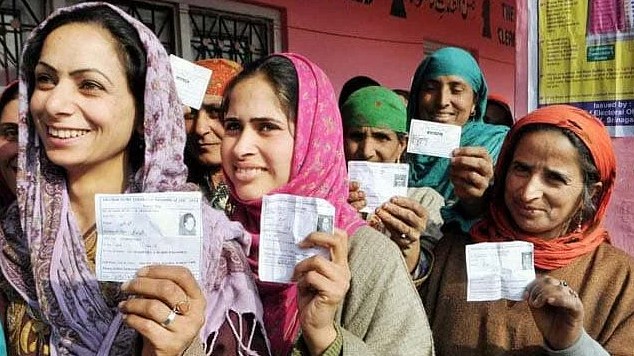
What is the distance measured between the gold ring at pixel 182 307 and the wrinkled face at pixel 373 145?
7.22 ft

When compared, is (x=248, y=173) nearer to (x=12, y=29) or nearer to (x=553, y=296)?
(x=553, y=296)

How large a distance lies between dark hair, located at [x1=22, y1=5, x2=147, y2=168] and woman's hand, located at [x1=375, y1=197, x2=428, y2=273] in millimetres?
940

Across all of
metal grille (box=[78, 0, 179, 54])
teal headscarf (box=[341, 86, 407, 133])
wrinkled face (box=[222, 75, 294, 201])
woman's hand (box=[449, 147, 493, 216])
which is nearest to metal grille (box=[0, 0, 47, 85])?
metal grille (box=[78, 0, 179, 54])

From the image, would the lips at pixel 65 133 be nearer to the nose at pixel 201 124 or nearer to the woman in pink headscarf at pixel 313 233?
the woman in pink headscarf at pixel 313 233

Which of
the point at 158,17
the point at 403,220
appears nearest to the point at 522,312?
the point at 403,220

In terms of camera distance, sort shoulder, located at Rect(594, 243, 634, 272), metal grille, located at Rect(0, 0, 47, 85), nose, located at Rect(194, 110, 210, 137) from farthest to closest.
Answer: metal grille, located at Rect(0, 0, 47, 85) < nose, located at Rect(194, 110, 210, 137) < shoulder, located at Rect(594, 243, 634, 272)

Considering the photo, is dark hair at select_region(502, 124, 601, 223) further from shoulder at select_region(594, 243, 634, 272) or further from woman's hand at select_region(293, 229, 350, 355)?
woman's hand at select_region(293, 229, 350, 355)

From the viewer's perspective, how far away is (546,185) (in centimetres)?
220

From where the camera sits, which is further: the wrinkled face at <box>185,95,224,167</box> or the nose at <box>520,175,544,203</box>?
the wrinkled face at <box>185,95,224,167</box>

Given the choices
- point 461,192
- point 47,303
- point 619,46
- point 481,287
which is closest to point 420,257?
point 461,192

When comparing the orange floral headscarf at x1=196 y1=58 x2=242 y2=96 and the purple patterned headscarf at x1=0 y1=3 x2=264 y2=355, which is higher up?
the orange floral headscarf at x1=196 y1=58 x2=242 y2=96

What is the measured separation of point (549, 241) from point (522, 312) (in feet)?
0.83

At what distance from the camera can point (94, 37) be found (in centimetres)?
165

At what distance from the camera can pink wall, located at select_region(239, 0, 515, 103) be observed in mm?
6570
